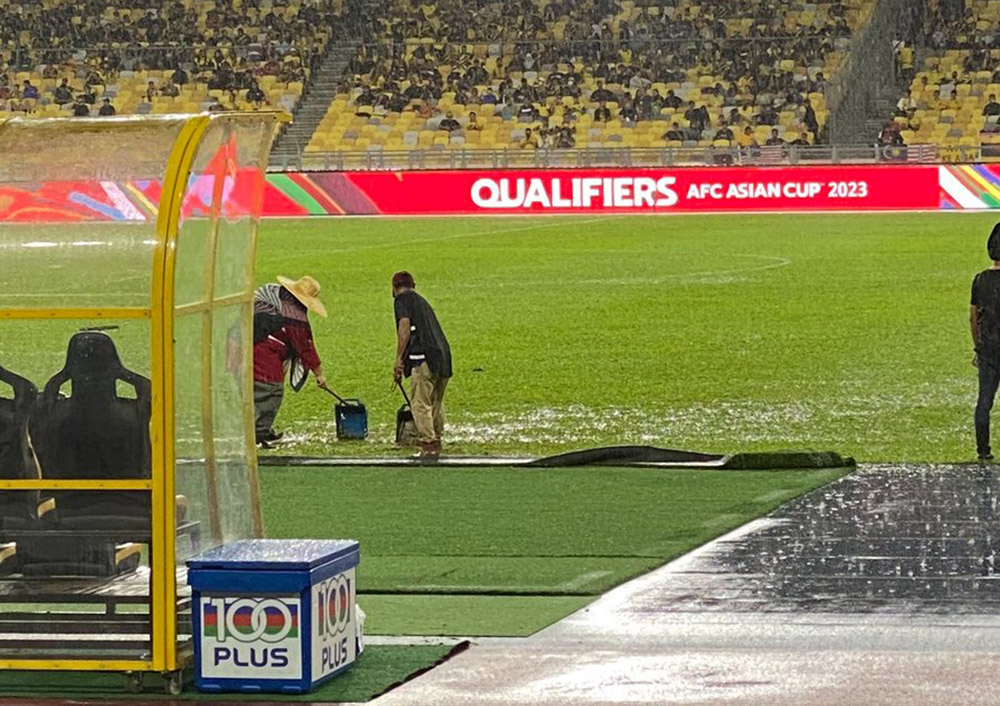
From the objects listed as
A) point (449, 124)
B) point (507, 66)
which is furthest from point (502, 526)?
point (507, 66)

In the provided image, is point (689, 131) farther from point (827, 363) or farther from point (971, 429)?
point (971, 429)

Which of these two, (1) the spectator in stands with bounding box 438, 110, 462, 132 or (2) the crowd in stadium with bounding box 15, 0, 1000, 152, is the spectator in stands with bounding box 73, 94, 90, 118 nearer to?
(2) the crowd in stadium with bounding box 15, 0, 1000, 152

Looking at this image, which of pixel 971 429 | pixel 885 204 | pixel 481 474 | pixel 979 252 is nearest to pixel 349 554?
pixel 481 474

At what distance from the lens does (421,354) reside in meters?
18.4

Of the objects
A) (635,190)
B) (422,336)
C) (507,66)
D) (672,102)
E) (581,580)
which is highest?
(507,66)

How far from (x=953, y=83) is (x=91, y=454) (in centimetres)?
4980

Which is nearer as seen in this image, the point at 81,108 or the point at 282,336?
the point at 282,336

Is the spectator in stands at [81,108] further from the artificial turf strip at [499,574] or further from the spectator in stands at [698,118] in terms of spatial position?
the artificial turf strip at [499,574]

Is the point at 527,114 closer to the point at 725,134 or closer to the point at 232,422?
the point at 725,134

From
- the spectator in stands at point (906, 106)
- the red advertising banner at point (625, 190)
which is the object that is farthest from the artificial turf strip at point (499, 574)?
the spectator in stands at point (906, 106)

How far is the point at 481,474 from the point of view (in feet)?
56.9

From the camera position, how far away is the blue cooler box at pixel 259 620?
8.77 metres

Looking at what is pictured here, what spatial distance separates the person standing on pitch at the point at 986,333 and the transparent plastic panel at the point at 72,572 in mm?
9630

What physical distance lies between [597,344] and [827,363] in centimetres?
356
